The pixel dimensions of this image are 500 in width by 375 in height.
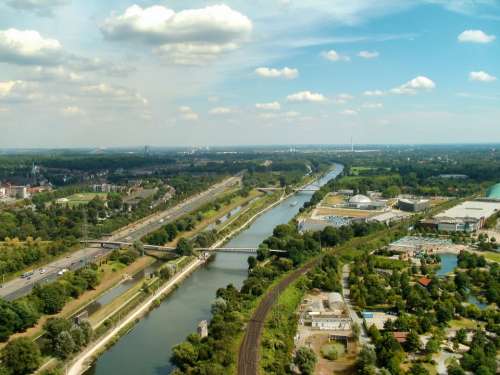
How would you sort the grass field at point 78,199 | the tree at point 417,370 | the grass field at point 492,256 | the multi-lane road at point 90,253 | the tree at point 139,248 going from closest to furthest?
the tree at point 417,370
the multi-lane road at point 90,253
the grass field at point 492,256
the tree at point 139,248
the grass field at point 78,199

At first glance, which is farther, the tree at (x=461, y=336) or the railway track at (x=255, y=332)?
the tree at (x=461, y=336)

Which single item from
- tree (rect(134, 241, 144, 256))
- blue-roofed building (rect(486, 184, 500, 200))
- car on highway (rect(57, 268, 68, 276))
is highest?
blue-roofed building (rect(486, 184, 500, 200))

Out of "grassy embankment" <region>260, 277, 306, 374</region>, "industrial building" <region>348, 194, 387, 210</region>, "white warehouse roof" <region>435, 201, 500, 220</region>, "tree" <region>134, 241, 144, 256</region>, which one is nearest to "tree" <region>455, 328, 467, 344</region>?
"grassy embankment" <region>260, 277, 306, 374</region>

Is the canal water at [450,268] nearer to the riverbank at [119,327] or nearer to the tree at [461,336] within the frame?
the tree at [461,336]

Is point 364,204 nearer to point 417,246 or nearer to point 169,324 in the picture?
point 417,246

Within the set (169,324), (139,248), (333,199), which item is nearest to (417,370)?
(169,324)

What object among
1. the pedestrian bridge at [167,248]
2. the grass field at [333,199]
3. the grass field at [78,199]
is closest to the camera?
the pedestrian bridge at [167,248]

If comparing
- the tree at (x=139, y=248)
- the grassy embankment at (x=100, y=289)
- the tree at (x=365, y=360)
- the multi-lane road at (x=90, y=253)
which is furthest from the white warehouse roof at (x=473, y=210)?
the tree at (x=365, y=360)

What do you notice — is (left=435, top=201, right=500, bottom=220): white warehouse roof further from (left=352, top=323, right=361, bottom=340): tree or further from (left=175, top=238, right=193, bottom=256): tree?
(left=352, top=323, right=361, bottom=340): tree
